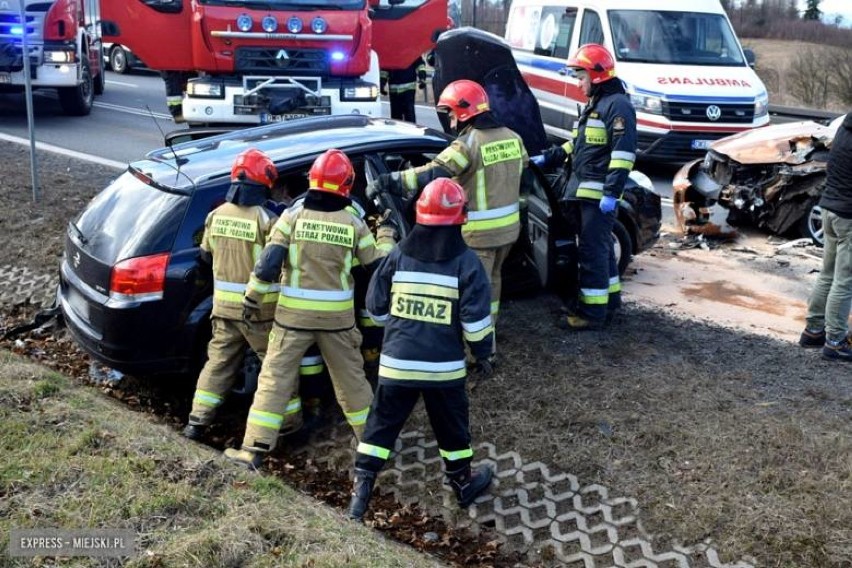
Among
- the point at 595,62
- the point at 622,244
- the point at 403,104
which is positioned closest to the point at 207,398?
the point at 595,62

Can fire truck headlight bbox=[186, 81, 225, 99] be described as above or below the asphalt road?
above

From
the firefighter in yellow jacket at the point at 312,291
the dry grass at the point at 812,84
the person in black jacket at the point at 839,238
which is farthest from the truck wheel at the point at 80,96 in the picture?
the dry grass at the point at 812,84

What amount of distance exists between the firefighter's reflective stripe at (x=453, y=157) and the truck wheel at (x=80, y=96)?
10.4 meters

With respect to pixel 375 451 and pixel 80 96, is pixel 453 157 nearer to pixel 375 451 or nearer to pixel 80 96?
pixel 375 451

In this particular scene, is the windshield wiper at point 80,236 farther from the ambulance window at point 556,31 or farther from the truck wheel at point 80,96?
the truck wheel at point 80,96

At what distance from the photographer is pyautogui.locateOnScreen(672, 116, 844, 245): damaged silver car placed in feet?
28.8

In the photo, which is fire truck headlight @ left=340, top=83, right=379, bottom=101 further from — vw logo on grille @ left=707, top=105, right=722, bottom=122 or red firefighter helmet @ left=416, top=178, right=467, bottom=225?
red firefighter helmet @ left=416, top=178, right=467, bottom=225

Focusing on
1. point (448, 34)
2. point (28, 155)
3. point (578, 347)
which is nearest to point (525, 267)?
point (578, 347)

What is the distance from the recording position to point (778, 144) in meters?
9.09

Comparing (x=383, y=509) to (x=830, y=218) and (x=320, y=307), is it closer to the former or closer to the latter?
(x=320, y=307)

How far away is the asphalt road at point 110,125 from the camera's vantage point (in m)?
12.1

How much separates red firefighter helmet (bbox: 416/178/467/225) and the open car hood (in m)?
5.58

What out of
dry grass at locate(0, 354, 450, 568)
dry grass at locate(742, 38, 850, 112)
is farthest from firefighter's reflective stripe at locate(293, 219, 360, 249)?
dry grass at locate(742, 38, 850, 112)

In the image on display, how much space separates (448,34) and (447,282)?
3.01 metres
